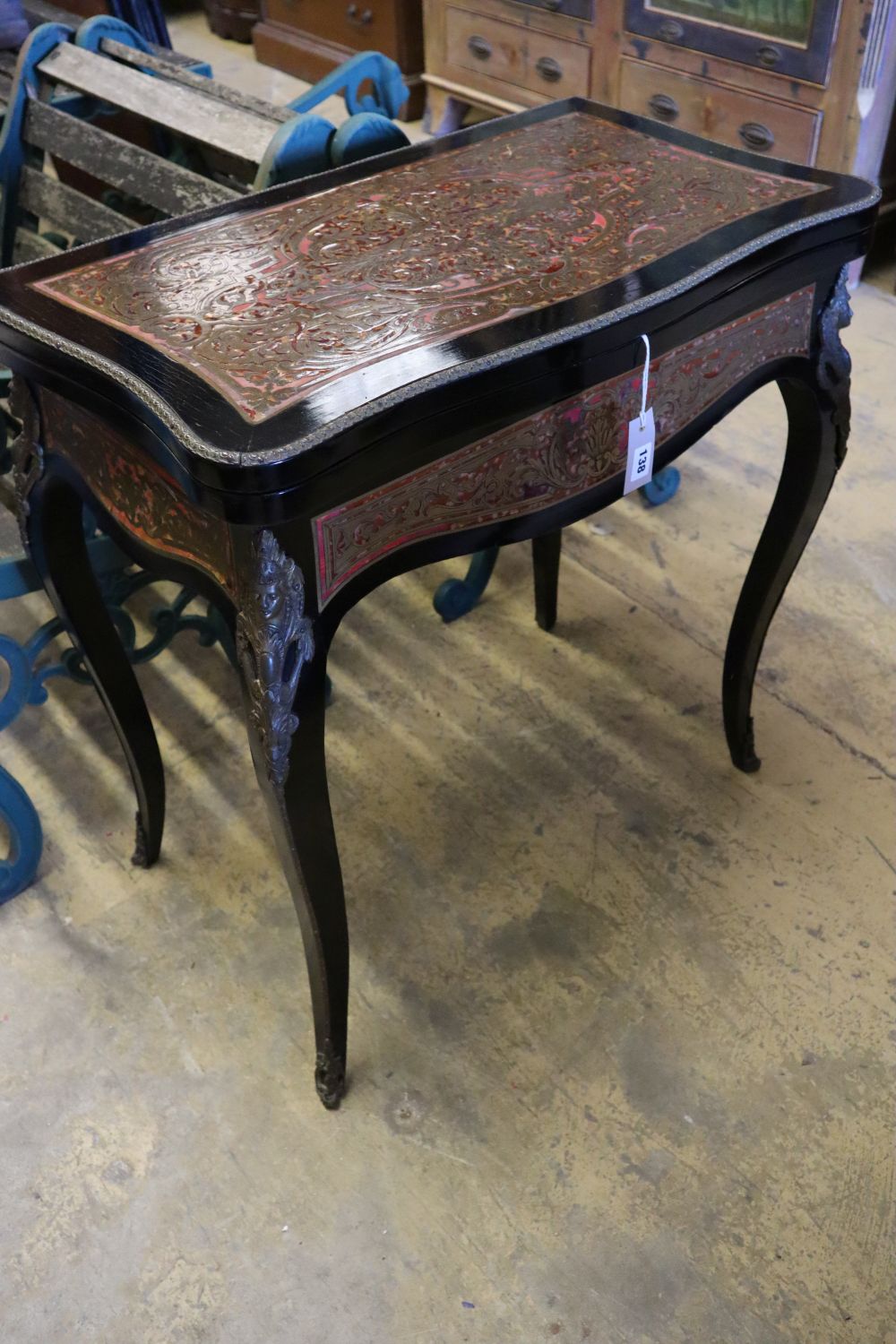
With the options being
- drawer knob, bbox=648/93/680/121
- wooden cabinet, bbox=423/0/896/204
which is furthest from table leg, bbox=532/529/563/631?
drawer knob, bbox=648/93/680/121

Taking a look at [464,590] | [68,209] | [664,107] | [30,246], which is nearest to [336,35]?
[664,107]

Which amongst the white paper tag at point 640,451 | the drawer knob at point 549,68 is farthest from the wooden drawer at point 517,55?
the white paper tag at point 640,451

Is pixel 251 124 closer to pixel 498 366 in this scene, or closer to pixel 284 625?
pixel 498 366

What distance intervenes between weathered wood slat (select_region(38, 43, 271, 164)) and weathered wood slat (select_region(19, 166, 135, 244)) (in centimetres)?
16

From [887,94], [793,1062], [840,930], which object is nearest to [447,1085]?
[793,1062]

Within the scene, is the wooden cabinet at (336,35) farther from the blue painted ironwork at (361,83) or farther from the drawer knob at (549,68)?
the blue painted ironwork at (361,83)

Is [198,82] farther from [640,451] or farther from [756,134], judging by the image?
[756,134]

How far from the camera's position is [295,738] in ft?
3.44

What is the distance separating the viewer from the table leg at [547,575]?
1.94m

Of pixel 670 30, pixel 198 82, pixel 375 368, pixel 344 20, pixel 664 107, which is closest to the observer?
pixel 375 368

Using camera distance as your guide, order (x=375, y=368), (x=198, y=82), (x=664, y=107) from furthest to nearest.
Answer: (x=664, y=107), (x=198, y=82), (x=375, y=368)

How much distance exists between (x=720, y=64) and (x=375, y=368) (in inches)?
95.7

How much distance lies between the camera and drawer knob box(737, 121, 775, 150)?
9.34 feet

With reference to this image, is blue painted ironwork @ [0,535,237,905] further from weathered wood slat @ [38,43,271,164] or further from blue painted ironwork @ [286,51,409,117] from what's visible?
blue painted ironwork @ [286,51,409,117]
